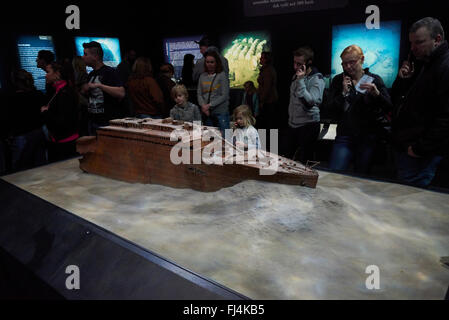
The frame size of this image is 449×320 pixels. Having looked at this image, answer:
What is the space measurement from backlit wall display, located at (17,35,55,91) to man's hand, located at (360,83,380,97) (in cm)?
651

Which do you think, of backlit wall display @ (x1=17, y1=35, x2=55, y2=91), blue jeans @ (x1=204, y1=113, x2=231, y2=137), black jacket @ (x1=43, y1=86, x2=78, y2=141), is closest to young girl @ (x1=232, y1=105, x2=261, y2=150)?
blue jeans @ (x1=204, y1=113, x2=231, y2=137)

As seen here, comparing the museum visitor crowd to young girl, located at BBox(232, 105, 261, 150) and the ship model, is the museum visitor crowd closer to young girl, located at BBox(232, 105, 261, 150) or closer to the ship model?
young girl, located at BBox(232, 105, 261, 150)

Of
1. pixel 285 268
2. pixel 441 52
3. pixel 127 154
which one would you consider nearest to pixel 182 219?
pixel 285 268

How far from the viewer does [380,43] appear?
5250mm

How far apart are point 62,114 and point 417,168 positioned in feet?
11.7

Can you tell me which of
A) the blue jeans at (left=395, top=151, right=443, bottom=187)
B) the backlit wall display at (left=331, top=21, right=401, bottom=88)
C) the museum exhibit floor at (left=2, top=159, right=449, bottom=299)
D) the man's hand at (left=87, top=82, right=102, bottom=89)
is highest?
the backlit wall display at (left=331, top=21, right=401, bottom=88)

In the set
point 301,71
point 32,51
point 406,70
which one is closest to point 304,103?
point 301,71

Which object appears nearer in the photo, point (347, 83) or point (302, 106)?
point (347, 83)

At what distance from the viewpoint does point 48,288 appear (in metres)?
1.92

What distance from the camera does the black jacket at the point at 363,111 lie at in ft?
10.3

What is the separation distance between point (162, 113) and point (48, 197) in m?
2.52

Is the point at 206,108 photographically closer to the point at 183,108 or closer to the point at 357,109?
the point at 183,108

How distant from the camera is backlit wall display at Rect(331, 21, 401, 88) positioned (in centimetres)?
516

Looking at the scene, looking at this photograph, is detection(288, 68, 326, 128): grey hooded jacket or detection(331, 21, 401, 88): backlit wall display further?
detection(331, 21, 401, 88): backlit wall display
